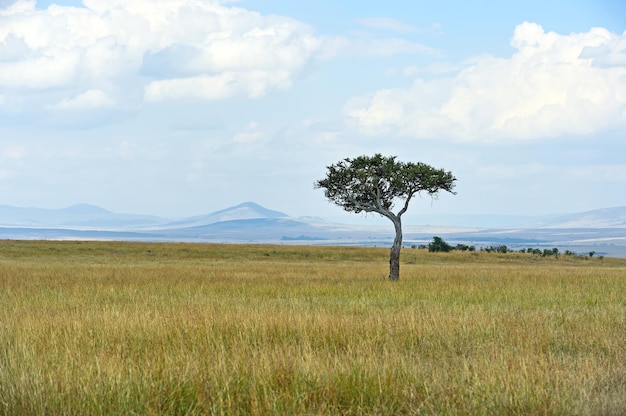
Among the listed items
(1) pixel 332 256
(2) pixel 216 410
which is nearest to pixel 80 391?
(2) pixel 216 410

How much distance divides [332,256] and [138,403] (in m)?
68.3

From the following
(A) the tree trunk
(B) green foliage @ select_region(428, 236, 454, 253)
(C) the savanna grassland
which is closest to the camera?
(C) the savanna grassland

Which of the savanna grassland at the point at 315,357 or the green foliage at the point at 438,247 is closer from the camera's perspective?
the savanna grassland at the point at 315,357

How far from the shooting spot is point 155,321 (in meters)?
15.0

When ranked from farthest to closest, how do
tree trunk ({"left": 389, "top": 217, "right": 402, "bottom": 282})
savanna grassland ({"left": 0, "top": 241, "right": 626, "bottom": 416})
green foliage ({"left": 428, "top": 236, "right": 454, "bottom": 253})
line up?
green foliage ({"left": 428, "top": 236, "right": 454, "bottom": 253}) < tree trunk ({"left": 389, "top": 217, "right": 402, "bottom": 282}) < savanna grassland ({"left": 0, "top": 241, "right": 626, "bottom": 416})

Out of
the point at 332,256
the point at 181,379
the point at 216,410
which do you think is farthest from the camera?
the point at 332,256

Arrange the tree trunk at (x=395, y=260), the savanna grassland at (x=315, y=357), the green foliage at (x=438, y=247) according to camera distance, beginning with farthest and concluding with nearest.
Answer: the green foliage at (x=438, y=247) < the tree trunk at (x=395, y=260) < the savanna grassland at (x=315, y=357)

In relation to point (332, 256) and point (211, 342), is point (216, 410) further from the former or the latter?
point (332, 256)

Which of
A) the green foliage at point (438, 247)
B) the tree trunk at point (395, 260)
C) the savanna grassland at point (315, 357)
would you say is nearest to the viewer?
the savanna grassland at point (315, 357)

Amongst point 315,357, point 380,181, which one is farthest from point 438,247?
point 315,357

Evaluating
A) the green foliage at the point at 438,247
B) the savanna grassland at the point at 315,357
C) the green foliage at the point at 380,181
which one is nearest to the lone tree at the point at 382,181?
the green foliage at the point at 380,181

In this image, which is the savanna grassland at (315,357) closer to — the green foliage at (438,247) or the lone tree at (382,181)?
the lone tree at (382,181)

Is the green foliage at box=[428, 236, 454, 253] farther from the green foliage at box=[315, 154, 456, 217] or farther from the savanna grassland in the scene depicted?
the savanna grassland

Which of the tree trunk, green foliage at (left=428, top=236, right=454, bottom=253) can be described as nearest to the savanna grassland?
the tree trunk
